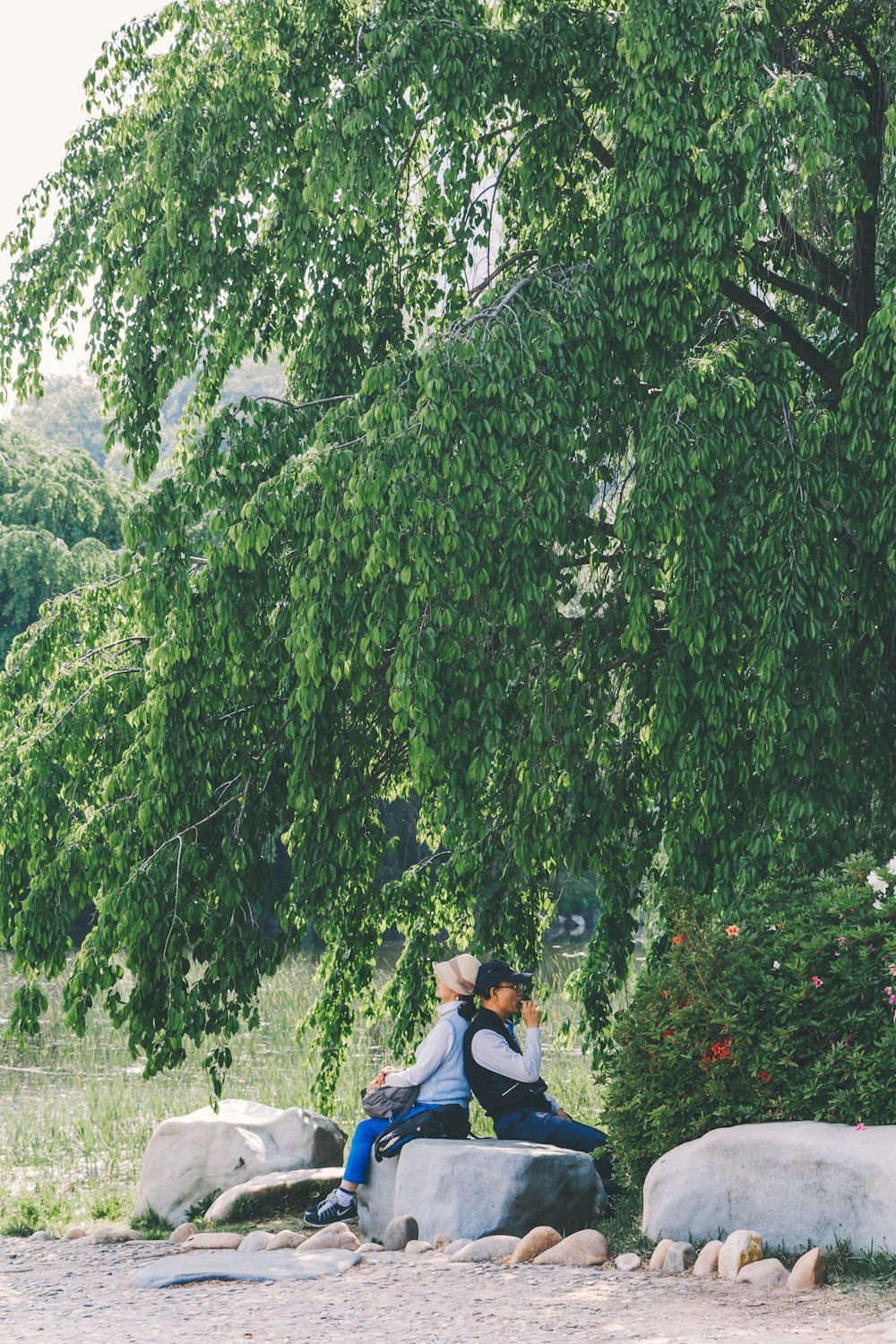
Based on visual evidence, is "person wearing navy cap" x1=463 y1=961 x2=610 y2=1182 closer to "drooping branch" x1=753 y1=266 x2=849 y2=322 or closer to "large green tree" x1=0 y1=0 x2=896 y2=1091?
"large green tree" x1=0 y1=0 x2=896 y2=1091

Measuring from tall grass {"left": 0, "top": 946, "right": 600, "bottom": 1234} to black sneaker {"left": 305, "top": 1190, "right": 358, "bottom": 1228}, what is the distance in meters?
1.96

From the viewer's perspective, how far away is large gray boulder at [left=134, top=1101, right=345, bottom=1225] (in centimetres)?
847

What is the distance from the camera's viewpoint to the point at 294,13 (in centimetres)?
788

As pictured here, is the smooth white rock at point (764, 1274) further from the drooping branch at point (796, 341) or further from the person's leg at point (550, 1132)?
the drooping branch at point (796, 341)

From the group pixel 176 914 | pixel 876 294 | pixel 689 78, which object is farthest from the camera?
pixel 876 294

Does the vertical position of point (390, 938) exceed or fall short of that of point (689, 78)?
it falls short

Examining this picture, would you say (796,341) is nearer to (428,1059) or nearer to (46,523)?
(428,1059)

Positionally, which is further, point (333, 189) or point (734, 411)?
point (333, 189)

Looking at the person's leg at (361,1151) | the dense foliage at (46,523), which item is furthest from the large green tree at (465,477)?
the dense foliage at (46,523)

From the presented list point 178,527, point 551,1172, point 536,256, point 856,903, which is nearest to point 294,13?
point 536,256

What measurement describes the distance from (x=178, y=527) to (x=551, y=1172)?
3.77 meters

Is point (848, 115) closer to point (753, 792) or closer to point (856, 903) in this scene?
point (753, 792)

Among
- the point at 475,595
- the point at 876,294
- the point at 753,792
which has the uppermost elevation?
the point at 876,294

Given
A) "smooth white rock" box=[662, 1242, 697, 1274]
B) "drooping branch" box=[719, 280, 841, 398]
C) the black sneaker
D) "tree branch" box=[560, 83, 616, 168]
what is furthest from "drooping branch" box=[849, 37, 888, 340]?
the black sneaker
